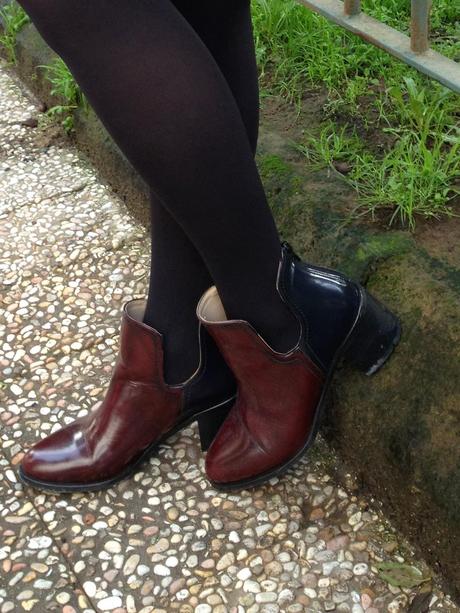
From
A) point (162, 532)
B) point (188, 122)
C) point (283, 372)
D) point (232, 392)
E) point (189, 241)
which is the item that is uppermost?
point (188, 122)

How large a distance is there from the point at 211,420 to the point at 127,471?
6.9 inches

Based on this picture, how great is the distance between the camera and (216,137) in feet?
4.03

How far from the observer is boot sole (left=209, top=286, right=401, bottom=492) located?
4.87 feet

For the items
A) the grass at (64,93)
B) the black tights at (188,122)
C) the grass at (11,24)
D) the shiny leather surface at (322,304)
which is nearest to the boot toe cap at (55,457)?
the black tights at (188,122)

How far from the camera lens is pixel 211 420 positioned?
1.62 m

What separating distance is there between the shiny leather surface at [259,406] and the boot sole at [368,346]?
0.5 inches

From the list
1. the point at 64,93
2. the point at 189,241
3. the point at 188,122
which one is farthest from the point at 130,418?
the point at 64,93

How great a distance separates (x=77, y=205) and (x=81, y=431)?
0.96 metres

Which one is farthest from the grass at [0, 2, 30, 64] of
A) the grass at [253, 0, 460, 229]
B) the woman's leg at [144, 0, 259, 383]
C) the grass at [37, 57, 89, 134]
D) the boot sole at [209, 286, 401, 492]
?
the boot sole at [209, 286, 401, 492]

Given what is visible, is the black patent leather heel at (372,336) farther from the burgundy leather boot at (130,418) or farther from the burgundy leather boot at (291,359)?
the burgundy leather boot at (130,418)

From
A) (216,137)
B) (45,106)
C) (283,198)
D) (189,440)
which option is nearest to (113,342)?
(189,440)

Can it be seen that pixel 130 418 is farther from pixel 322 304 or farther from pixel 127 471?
pixel 322 304

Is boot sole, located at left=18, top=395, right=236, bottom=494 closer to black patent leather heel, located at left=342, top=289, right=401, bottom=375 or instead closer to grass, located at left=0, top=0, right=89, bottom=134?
black patent leather heel, located at left=342, top=289, right=401, bottom=375

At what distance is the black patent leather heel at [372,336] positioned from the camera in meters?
1.48
